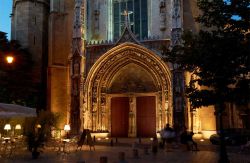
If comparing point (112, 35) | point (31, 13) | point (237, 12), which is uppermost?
point (31, 13)

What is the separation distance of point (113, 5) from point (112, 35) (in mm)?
2665

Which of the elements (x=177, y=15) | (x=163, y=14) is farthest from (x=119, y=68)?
(x=177, y=15)

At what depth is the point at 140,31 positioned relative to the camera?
28719 mm

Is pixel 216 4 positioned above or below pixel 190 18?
below

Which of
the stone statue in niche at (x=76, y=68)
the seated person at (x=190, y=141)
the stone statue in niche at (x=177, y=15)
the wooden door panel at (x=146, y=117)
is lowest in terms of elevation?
the seated person at (x=190, y=141)

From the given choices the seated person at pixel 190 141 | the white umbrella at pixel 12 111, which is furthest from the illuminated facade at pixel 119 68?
the white umbrella at pixel 12 111

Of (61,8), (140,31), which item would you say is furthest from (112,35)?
(61,8)

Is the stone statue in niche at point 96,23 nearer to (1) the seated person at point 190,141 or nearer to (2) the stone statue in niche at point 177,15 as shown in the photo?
(2) the stone statue in niche at point 177,15

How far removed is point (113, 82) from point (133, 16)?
19.0 ft

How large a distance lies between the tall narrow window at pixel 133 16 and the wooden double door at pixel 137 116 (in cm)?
527

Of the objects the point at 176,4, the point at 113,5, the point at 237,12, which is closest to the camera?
the point at 237,12

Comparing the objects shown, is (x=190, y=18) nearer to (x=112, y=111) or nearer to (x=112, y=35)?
(x=112, y=35)

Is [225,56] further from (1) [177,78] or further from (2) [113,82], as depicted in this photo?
(2) [113,82]

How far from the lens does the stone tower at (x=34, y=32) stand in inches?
1178
